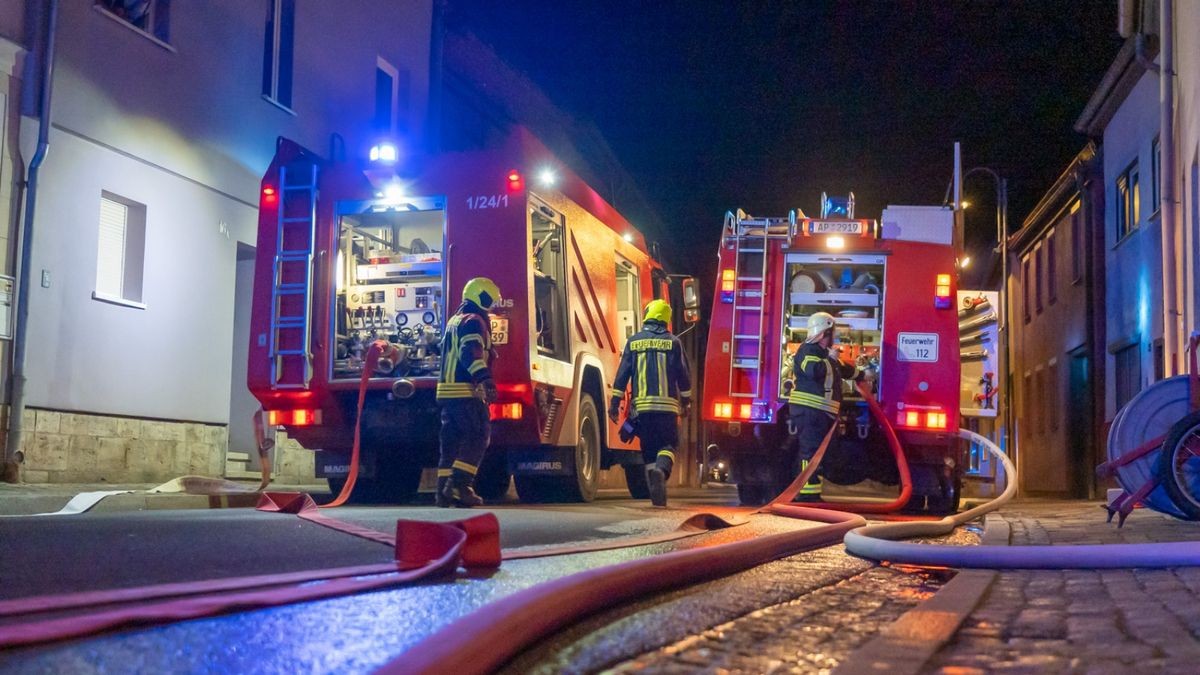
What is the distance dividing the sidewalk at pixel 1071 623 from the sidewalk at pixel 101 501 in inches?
258

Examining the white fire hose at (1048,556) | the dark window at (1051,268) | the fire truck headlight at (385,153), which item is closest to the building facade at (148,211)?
the fire truck headlight at (385,153)

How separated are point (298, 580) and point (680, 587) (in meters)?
1.30

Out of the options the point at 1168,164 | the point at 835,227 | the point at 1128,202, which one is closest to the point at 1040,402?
the point at 1128,202

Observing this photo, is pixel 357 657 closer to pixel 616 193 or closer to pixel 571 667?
pixel 571 667

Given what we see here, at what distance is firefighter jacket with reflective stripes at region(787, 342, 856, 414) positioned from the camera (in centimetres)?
A: 992

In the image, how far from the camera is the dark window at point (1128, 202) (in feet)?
58.9

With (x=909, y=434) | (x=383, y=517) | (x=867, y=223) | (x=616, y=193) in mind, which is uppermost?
(x=616, y=193)

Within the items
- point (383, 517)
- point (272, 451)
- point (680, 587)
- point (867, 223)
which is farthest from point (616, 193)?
point (680, 587)

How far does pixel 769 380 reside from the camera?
10852mm

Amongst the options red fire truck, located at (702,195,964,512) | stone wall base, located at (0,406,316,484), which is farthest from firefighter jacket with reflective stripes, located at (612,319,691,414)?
stone wall base, located at (0,406,316,484)

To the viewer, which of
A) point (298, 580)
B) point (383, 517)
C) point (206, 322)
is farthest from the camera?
point (206, 322)

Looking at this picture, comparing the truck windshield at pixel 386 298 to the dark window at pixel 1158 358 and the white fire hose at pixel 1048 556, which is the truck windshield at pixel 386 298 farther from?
the dark window at pixel 1158 358

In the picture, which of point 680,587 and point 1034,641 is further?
point 680,587

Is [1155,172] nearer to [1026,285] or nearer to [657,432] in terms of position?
[657,432]
